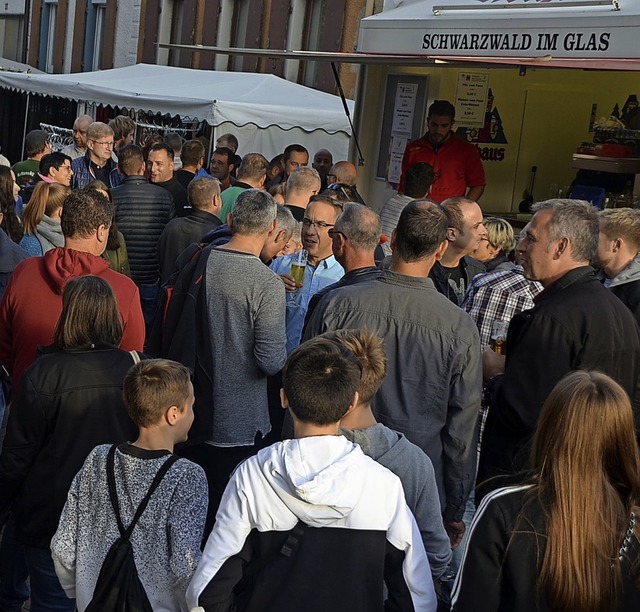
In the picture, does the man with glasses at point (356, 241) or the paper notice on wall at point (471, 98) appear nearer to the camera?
the man with glasses at point (356, 241)

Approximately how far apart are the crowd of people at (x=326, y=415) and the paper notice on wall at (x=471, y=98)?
4.63 meters

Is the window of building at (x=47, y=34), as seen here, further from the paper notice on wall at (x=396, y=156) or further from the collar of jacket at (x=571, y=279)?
the collar of jacket at (x=571, y=279)

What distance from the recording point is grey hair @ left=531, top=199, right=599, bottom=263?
14.3 ft

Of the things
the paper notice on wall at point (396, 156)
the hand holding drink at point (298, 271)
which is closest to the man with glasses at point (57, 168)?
the hand holding drink at point (298, 271)

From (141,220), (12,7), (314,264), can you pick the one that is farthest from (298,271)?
(12,7)

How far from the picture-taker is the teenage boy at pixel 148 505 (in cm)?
344

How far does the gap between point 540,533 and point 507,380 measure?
1.69 m

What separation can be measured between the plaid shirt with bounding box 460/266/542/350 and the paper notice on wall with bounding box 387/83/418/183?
6244 mm

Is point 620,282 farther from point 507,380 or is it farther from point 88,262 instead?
point 88,262

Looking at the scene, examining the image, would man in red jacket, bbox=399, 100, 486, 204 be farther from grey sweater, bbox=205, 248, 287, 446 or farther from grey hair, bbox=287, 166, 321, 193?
grey sweater, bbox=205, 248, 287, 446

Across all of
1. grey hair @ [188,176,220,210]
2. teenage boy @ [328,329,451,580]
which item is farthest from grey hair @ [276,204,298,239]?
teenage boy @ [328,329,451,580]

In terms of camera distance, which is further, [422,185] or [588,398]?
[422,185]

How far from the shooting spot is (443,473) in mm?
4352

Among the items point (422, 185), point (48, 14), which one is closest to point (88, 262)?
point (422, 185)
